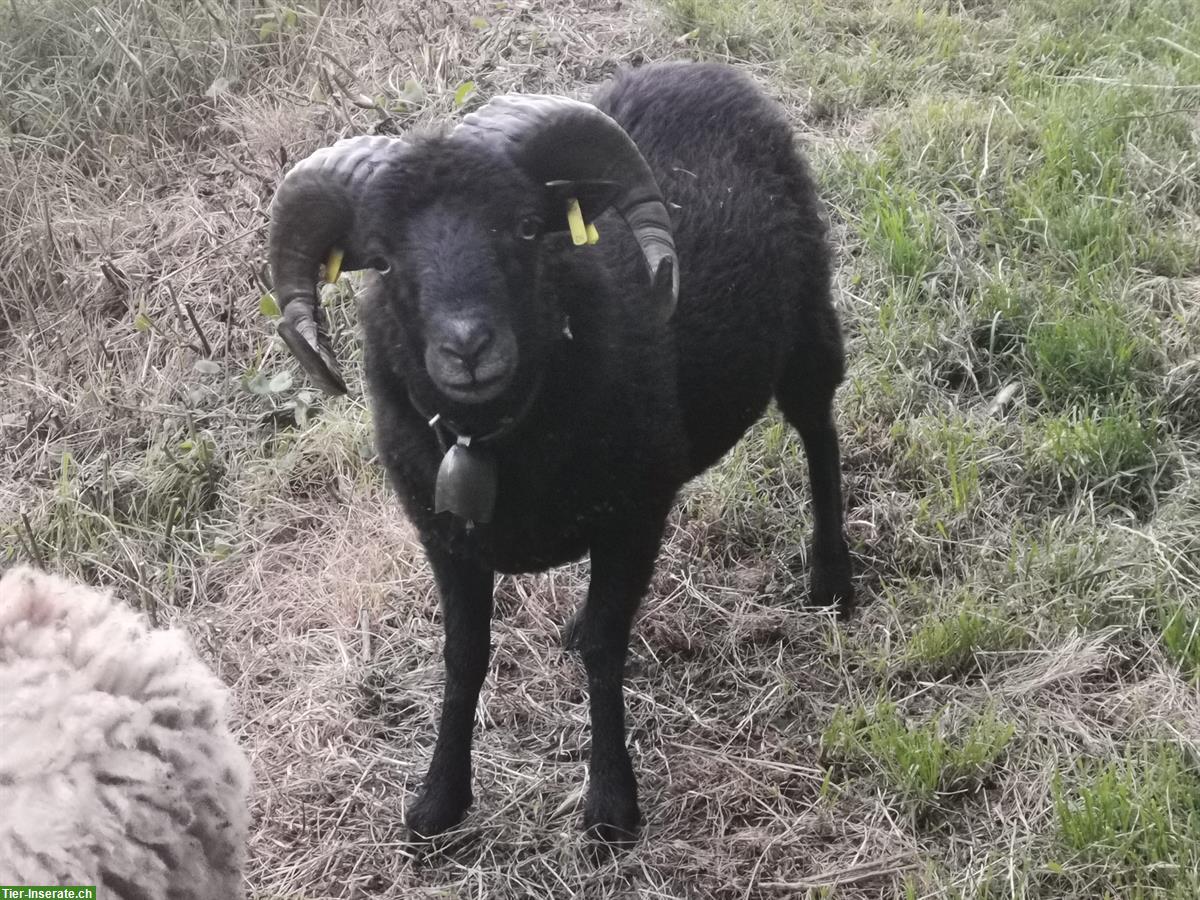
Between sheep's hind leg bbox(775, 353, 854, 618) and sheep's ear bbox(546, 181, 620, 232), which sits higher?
sheep's ear bbox(546, 181, 620, 232)

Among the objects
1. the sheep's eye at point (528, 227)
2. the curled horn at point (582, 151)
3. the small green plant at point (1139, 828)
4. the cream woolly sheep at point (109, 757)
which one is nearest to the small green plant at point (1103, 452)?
the small green plant at point (1139, 828)

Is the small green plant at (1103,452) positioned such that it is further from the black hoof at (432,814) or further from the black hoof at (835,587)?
the black hoof at (432,814)

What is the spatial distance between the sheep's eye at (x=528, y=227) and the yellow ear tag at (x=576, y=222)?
0.26 ft

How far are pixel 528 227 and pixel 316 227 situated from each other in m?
0.48

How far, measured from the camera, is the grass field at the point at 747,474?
9.71 feet

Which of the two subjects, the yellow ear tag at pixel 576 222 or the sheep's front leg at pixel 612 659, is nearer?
the yellow ear tag at pixel 576 222

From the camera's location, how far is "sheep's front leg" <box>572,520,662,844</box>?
9.41 feet

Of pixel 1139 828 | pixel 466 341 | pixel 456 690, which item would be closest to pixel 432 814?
pixel 456 690

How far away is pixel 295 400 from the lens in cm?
459

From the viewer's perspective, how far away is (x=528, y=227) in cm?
253

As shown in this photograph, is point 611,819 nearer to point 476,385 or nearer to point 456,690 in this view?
point 456,690

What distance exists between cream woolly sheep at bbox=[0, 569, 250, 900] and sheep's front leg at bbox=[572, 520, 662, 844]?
1.04 meters

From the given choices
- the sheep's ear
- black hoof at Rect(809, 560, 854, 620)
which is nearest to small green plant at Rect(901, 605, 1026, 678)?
black hoof at Rect(809, 560, 854, 620)

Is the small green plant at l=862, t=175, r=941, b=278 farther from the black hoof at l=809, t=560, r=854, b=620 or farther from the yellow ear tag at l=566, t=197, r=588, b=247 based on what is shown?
the yellow ear tag at l=566, t=197, r=588, b=247
